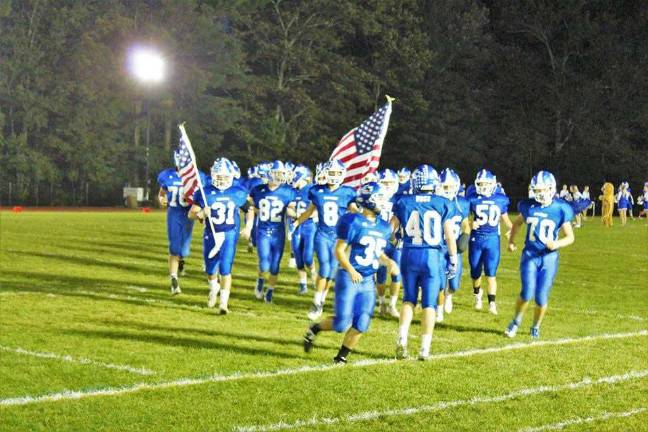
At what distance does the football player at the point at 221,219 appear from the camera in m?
12.0

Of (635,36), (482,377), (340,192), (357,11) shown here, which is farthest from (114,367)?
(635,36)

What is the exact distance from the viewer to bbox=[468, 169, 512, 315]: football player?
12.9 meters

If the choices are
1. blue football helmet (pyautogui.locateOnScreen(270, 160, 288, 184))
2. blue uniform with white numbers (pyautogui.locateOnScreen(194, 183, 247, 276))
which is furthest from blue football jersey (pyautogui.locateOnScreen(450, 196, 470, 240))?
blue uniform with white numbers (pyautogui.locateOnScreen(194, 183, 247, 276))

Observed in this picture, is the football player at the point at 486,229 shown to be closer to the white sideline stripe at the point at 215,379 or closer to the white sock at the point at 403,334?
the white sideline stripe at the point at 215,379

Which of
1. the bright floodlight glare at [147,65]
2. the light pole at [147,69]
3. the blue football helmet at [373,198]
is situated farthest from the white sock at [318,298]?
the bright floodlight glare at [147,65]

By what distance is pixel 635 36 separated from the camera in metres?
57.6

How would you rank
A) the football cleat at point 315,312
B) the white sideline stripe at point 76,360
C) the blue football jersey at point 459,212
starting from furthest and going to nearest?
the football cleat at point 315,312, the blue football jersey at point 459,212, the white sideline stripe at point 76,360

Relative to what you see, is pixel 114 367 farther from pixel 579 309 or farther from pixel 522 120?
pixel 522 120

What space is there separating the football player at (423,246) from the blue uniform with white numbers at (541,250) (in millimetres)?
1659

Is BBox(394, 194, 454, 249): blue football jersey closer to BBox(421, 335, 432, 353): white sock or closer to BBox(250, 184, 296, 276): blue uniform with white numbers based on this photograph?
BBox(421, 335, 432, 353): white sock

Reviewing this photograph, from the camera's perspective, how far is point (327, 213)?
12.3 m

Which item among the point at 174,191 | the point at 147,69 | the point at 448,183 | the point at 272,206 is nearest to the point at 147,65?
the point at 147,69

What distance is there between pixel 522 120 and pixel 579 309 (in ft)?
151

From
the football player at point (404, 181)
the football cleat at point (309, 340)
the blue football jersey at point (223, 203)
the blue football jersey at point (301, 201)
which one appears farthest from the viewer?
the blue football jersey at point (301, 201)
